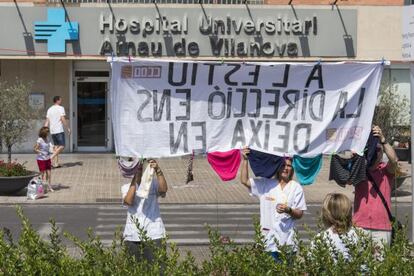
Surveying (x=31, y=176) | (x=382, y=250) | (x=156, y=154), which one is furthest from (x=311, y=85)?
(x=31, y=176)

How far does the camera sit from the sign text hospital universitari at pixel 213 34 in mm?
22562

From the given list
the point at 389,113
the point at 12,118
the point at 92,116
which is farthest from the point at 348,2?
the point at 12,118

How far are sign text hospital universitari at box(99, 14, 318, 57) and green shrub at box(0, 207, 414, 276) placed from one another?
1817 cm

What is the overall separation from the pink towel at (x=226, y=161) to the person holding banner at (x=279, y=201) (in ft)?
0.28

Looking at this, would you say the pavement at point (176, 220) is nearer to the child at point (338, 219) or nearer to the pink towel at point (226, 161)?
the pink towel at point (226, 161)

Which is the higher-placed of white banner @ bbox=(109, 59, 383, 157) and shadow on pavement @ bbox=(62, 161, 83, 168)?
white banner @ bbox=(109, 59, 383, 157)

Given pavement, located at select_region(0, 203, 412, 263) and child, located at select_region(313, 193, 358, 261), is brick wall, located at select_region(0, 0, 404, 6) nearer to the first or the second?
pavement, located at select_region(0, 203, 412, 263)

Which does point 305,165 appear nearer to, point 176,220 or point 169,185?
point 176,220

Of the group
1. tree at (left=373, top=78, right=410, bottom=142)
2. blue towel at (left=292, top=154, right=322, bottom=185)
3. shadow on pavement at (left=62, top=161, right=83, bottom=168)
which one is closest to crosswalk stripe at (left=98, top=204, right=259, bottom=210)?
tree at (left=373, top=78, right=410, bottom=142)

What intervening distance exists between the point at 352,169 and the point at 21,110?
12.3 m

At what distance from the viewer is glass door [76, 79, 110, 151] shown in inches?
938

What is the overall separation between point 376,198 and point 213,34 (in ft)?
55.6

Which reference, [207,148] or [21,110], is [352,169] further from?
[21,110]

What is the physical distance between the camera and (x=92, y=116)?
945 inches
